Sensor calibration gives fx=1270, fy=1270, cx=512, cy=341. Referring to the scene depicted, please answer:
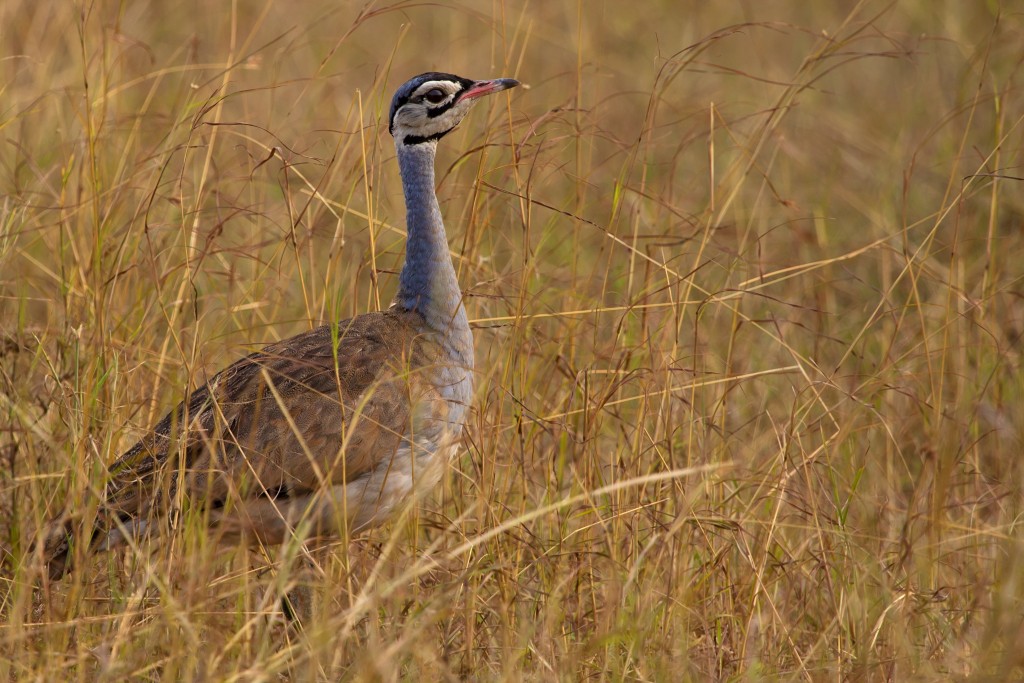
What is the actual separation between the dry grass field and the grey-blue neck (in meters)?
0.13

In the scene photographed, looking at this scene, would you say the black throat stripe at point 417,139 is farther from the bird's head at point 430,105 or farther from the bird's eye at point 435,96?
the bird's eye at point 435,96

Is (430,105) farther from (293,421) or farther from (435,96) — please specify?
(293,421)

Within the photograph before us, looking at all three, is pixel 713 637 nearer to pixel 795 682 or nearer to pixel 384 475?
pixel 795 682

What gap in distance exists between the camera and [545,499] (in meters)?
3.96

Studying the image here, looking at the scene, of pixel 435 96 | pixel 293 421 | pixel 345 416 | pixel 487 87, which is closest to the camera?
pixel 293 421

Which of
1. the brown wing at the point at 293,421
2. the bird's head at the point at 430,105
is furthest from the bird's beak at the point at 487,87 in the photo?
the brown wing at the point at 293,421

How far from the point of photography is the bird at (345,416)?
402 centimetres

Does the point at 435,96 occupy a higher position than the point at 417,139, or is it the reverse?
the point at 435,96

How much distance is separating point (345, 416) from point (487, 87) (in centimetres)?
127

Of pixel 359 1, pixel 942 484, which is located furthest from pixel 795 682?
pixel 359 1

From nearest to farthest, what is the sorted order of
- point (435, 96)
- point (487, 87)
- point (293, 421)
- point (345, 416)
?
point (293, 421) → point (345, 416) → point (487, 87) → point (435, 96)

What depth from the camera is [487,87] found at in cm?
450

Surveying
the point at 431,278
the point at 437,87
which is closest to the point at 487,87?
the point at 437,87

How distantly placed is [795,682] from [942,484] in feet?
2.36
